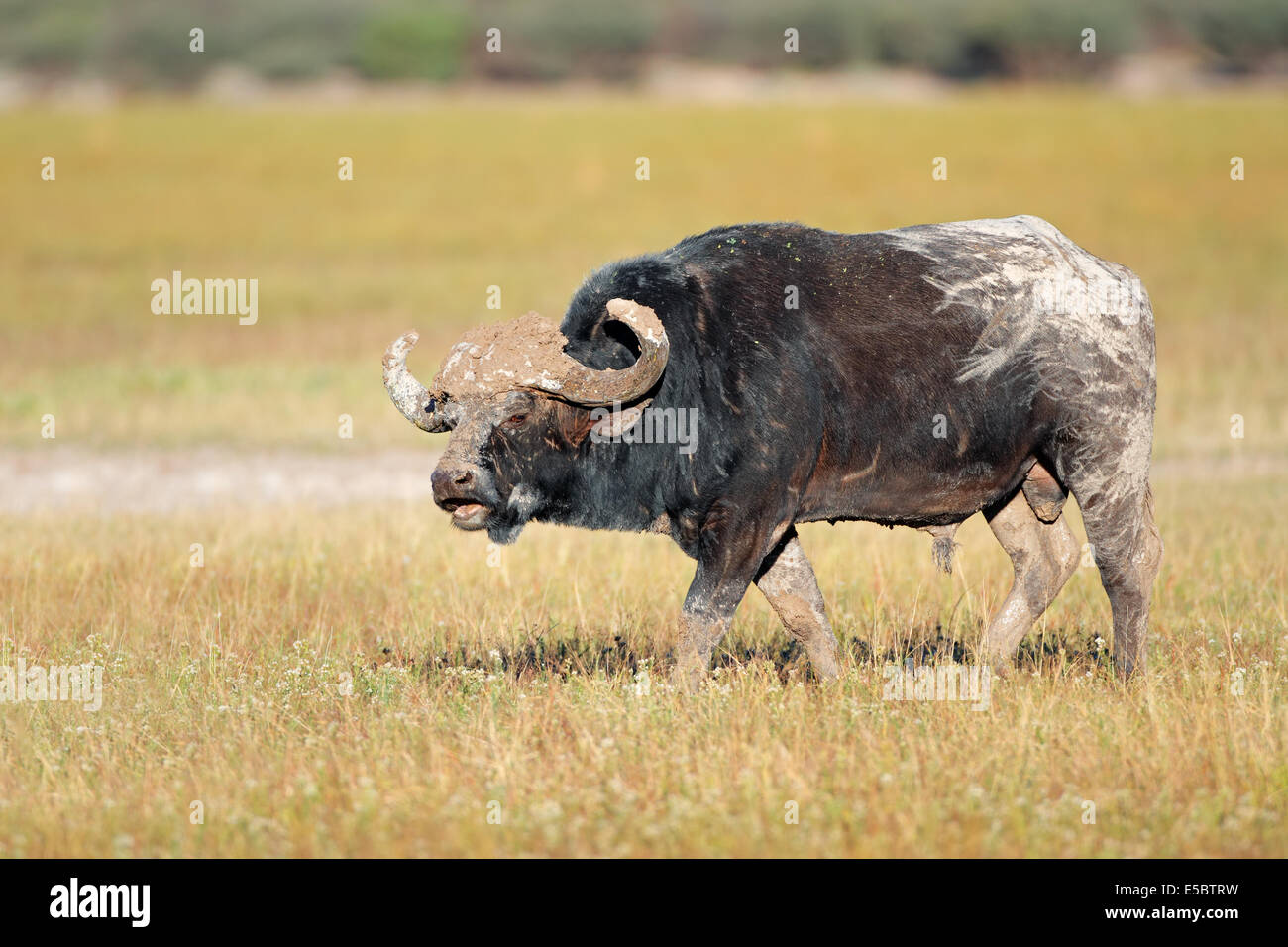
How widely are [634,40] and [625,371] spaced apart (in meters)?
82.1

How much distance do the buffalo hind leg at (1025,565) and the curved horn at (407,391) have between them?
3488mm

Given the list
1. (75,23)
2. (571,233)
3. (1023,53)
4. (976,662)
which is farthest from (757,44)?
(976,662)

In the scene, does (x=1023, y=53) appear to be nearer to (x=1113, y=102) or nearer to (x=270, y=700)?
(x=1113, y=102)

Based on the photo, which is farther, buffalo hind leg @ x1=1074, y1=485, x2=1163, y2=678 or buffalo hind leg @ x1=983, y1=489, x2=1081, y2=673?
buffalo hind leg @ x1=983, y1=489, x2=1081, y2=673

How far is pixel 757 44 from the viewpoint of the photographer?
84.4 meters

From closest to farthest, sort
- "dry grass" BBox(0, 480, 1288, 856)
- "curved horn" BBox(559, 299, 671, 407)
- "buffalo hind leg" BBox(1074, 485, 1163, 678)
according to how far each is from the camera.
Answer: "dry grass" BBox(0, 480, 1288, 856), "curved horn" BBox(559, 299, 671, 407), "buffalo hind leg" BBox(1074, 485, 1163, 678)

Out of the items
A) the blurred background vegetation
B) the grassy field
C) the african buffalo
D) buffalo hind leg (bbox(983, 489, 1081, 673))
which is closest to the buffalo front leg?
the african buffalo

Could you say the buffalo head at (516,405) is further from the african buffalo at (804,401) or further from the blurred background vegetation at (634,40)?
the blurred background vegetation at (634,40)

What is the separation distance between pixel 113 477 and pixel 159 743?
31.8ft

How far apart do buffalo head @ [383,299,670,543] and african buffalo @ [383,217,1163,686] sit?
0.01m

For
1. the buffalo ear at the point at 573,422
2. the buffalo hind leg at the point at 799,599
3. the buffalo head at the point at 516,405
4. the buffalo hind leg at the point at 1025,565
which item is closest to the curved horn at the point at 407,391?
the buffalo head at the point at 516,405

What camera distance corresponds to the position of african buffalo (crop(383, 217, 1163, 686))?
747 cm

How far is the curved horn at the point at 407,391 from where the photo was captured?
7.77m

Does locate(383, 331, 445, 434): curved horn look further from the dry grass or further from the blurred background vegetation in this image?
the blurred background vegetation
